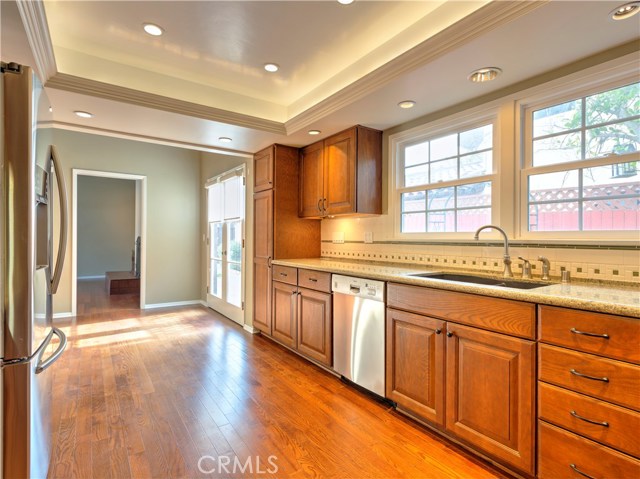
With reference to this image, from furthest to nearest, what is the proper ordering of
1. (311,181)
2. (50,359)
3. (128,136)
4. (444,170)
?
(311,181)
(128,136)
(444,170)
(50,359)

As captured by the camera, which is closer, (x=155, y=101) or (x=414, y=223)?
(x=155, y=101)

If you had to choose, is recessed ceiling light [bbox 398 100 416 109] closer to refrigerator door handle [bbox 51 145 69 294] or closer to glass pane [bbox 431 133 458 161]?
glass pane [bbox 431 133 458 161]

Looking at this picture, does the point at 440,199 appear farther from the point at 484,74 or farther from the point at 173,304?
the point at 173,304

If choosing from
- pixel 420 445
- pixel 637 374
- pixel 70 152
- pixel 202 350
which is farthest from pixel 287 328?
pixel 70 152

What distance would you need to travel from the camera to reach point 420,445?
6.28 feet

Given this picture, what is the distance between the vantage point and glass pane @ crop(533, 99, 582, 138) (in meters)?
2.04

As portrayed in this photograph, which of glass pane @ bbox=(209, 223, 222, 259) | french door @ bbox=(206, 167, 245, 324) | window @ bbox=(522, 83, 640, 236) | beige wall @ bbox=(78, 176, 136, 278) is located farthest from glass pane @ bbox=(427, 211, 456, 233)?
beige wall @ bbox=(78, 176, 136, 278)

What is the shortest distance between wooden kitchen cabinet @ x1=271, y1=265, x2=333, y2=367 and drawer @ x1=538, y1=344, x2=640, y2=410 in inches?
63.7

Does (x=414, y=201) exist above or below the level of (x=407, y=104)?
below

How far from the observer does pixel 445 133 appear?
108 inches

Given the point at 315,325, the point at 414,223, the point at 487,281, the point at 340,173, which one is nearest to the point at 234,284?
the point at 315,325

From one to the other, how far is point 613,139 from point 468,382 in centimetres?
157

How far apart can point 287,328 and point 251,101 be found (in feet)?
7.34

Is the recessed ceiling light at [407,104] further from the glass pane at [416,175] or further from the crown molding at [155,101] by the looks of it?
the crown molding at [155,101]
